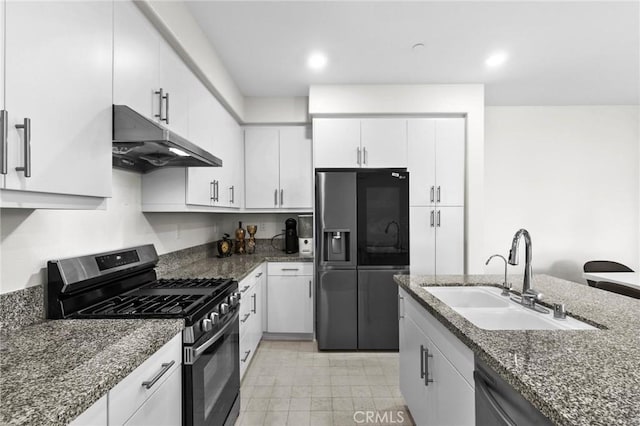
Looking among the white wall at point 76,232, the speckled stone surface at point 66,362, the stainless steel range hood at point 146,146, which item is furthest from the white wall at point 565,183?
the speckled stone surface at point 66,362

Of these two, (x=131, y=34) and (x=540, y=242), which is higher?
(x=131, y=34)

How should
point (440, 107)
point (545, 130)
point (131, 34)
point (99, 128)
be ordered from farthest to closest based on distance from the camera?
point (545, 130)
point (440, 107)
point (131, 34)
point (99, 128)

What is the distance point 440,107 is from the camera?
3.37 meters

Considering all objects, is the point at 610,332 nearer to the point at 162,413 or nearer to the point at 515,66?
the point at 162,413

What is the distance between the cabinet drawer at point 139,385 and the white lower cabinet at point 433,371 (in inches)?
44.3

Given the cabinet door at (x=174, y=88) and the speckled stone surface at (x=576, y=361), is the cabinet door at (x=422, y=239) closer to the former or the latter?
the speckled stone surface at (x=576, y=361)

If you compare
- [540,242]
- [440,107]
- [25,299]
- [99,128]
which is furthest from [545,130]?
[25,299]

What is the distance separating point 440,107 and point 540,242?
87.2 inches

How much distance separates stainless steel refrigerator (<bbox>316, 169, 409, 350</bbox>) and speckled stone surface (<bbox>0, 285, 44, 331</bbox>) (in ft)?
7.30

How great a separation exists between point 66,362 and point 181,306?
0.60 metres

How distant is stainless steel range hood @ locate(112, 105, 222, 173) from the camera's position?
1.35m

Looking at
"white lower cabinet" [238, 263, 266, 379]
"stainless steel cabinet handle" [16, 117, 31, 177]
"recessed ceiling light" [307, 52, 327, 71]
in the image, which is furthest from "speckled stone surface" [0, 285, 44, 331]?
"recessed ceiling light" [307, 52, 327, 71]

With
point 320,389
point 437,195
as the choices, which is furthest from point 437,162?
point 320,389

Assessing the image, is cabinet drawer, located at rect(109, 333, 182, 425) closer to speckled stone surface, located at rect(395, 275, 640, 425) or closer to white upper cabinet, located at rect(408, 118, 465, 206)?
speckled stone surface, located at rect(395, 275, 640, 425)
